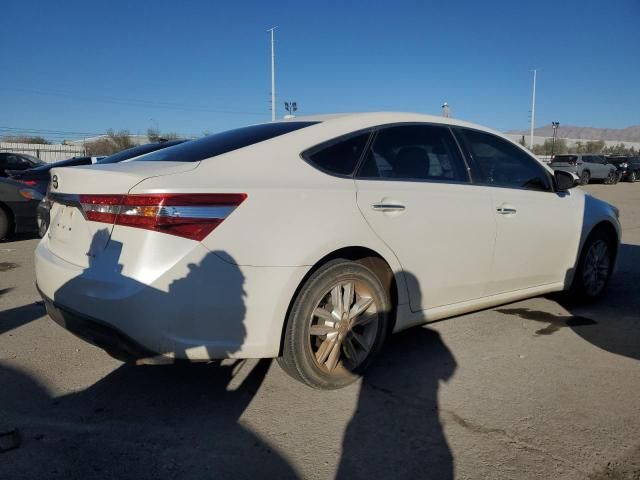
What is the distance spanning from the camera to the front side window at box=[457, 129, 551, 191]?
4012 mm

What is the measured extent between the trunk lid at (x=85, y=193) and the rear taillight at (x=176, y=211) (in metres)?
0.08

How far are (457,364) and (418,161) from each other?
1407 mm

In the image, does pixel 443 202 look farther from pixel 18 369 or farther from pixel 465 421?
pixel 18 369

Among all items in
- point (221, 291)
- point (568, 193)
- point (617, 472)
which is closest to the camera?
point (617, 472)

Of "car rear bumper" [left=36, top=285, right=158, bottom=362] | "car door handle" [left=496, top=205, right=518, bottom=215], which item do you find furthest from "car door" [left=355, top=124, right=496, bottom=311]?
"car rear bumper" [left=36, top=285, right=158, bottom=362]

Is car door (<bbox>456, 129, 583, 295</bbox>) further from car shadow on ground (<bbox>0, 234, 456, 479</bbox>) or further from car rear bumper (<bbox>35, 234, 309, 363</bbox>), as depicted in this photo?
car rear bumper (<bbox>35, 234, 309, 363</bbox>)

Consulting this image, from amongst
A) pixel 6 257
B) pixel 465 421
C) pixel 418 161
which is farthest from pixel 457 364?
pixel 6 257

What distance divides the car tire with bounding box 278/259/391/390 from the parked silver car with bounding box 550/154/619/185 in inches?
1101

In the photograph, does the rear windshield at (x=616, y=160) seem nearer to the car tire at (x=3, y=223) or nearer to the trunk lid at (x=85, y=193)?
the car tire at (x=3, y=223)

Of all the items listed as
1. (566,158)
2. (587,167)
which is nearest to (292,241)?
(566,158)

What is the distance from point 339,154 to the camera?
3234 millimetres

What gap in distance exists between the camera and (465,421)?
288cm

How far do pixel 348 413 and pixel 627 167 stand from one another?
3869 centimetres

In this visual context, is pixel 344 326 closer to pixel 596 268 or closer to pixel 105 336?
pixel 105 336
